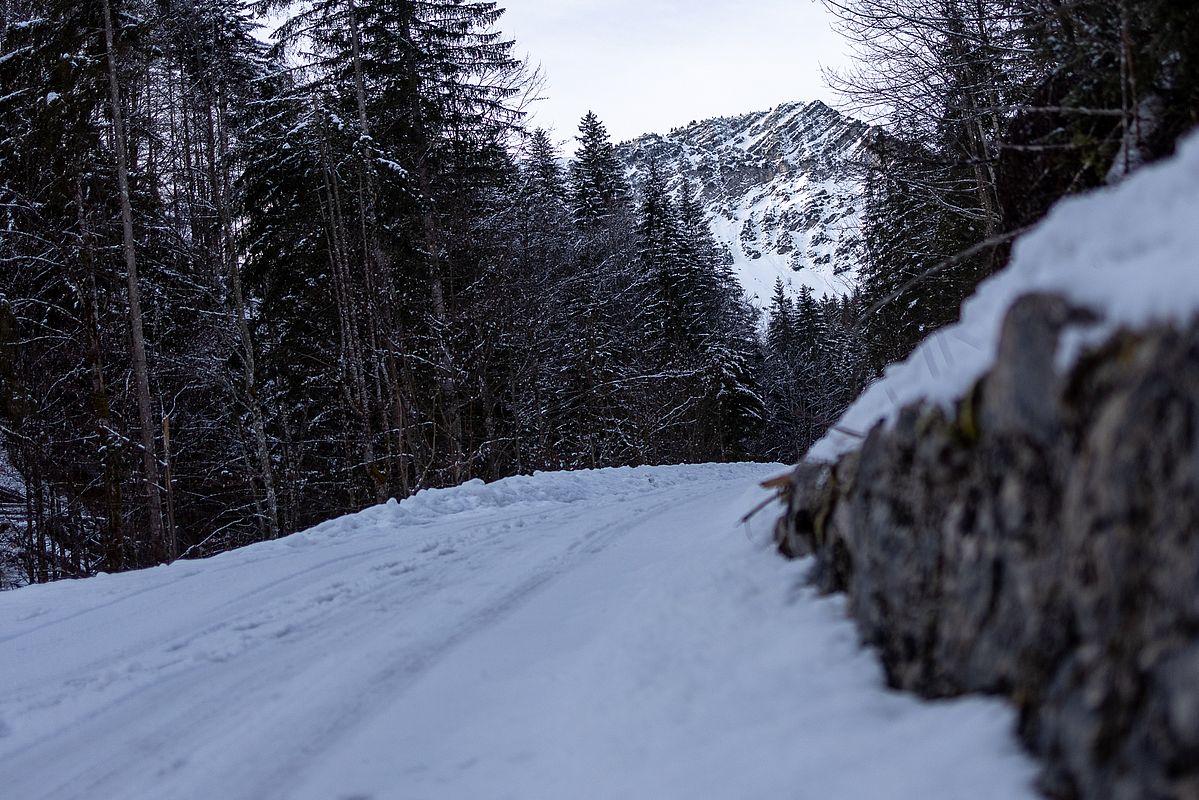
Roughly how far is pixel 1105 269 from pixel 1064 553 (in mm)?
721

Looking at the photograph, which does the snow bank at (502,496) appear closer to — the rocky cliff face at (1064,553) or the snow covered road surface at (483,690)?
the snow covered road surface at (483,690)

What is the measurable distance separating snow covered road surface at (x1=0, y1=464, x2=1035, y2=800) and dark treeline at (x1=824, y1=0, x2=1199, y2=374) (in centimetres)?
156

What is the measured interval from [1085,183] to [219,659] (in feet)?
18.1

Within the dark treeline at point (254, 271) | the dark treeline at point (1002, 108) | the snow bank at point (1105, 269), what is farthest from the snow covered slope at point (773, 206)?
the snow bank at point (1105, 269)

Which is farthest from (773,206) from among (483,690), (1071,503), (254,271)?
(1071,503)

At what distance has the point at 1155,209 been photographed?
1.87 meters

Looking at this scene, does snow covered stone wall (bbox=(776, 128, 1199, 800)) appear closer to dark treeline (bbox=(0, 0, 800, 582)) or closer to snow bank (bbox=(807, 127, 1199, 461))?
snow bank (bbox=(807, 127, 1199, 461))

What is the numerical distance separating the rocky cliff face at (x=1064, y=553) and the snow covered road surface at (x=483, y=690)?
190mm

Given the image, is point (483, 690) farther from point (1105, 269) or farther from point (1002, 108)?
point (1002, 108)

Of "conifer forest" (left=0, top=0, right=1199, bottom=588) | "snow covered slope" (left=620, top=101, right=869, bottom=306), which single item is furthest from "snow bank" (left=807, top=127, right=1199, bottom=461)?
"snow covered slope" (left=620, top=101, right=869, bottom=306)

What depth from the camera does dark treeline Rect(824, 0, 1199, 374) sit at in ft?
10.7

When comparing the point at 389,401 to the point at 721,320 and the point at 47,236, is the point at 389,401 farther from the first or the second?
the point at 721,320

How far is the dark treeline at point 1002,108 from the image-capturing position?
3.27m

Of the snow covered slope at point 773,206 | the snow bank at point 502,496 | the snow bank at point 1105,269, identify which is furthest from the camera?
the snow covered slope at point 773,206
